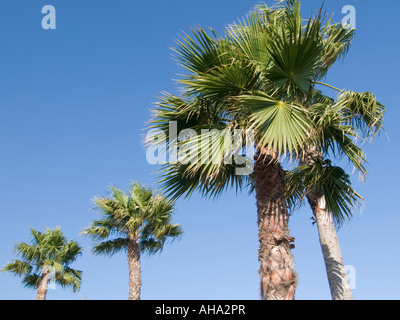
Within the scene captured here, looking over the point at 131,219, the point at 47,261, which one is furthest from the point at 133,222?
the point at 47,261

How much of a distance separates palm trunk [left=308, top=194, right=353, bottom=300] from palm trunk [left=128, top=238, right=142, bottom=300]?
6859 millimetres

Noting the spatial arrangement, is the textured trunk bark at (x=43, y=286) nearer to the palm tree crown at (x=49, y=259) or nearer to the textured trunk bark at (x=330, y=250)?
the palm tree crown at (x=49, y=259)

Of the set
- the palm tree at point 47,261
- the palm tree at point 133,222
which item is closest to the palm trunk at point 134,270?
the palm tree at point 133,222

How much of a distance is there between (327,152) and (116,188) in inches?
361

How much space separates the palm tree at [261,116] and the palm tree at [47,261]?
40.0 ft

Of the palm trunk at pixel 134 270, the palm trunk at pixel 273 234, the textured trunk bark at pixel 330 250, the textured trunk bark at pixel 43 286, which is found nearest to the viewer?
the palm trunk at pixel 273 234

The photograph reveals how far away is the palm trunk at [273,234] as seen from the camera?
5.42 metres

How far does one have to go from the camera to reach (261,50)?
6531 mm

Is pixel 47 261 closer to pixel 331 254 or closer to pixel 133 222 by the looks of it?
pixel 133 222

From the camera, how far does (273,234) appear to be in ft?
19.0

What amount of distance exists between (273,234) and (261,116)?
1.70m

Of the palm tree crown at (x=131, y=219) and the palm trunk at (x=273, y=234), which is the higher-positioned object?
the palm tree crown at (x=131, y=219)
